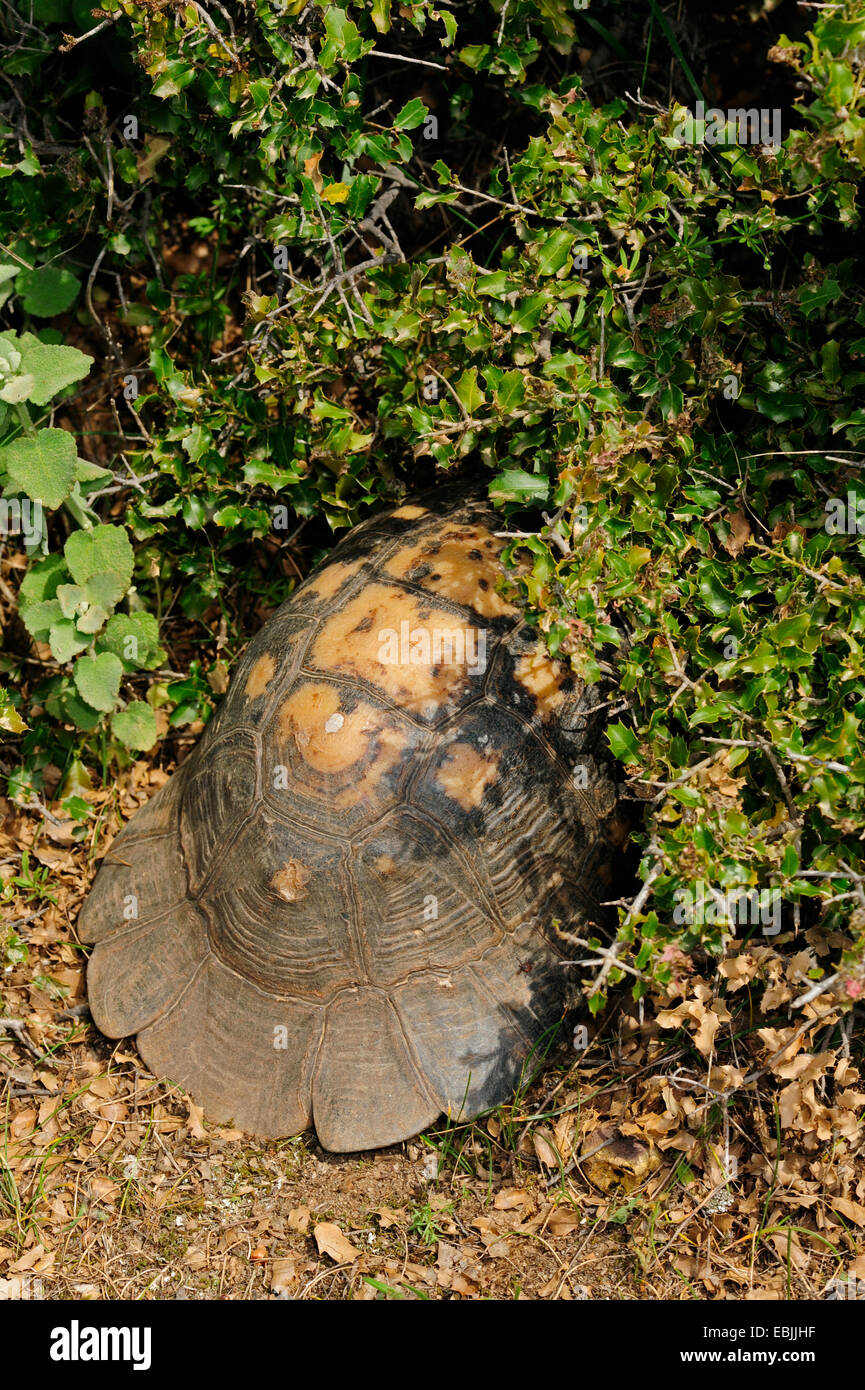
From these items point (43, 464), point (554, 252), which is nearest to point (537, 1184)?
point (43, 464)

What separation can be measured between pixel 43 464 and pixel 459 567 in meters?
1.38

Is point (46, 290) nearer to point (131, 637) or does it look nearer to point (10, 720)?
point (131, 637)

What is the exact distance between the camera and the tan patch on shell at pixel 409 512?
3.76m

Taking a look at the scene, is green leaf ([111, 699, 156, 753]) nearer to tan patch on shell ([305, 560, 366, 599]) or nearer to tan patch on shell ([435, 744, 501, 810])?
tan patch on shell ([305, 560, 366, 599])

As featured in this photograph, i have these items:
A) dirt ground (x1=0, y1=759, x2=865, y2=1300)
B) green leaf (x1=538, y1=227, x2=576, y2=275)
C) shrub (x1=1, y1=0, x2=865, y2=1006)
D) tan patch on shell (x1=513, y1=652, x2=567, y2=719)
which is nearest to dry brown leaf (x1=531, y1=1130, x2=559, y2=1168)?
dirt ground (x1=0, y1=759, x2=865, y2=1300)

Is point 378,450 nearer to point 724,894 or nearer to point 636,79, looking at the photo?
point 636,79

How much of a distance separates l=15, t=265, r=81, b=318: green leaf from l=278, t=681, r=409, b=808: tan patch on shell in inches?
73.8

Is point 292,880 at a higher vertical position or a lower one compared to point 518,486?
lower

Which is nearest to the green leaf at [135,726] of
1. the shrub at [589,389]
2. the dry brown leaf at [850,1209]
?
the shrub at [589,389]

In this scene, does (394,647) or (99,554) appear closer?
(394,647)

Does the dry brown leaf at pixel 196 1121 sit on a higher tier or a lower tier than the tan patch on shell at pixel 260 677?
lower

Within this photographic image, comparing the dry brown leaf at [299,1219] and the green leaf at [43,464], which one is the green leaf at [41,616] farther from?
the dry brown leaf at [299,1219]

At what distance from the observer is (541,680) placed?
346 cm

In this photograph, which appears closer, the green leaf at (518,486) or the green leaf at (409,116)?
the green leaf at (518,486)
